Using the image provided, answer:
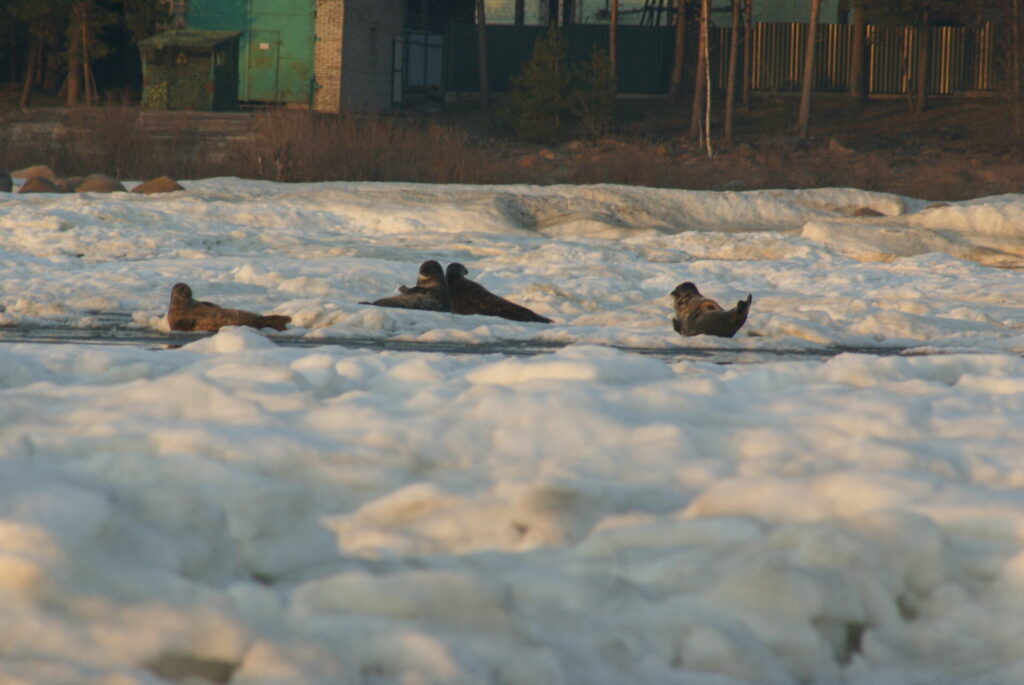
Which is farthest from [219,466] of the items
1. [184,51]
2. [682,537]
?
[184,51]

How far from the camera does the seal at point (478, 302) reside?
9008mm

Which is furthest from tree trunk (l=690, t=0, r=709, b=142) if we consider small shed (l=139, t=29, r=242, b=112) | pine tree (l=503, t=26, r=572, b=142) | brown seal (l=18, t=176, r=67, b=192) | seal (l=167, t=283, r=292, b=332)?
seal (l=167, t=283, r=292, b=332)

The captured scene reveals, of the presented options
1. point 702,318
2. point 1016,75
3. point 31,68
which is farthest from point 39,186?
point 1016,75

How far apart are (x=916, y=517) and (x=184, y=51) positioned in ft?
91.9

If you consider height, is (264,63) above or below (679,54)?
below

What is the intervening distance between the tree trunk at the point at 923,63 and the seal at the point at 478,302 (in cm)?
2580

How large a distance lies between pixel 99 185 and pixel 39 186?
2.66ft

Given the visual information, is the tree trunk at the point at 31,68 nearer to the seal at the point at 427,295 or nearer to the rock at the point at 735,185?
the rock at the point at 735,185

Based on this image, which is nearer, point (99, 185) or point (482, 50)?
point (99, 185)

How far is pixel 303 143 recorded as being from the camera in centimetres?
2016

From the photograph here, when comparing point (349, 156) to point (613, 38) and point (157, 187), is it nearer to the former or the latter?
point (157, 187)

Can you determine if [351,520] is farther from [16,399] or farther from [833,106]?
[833,106]

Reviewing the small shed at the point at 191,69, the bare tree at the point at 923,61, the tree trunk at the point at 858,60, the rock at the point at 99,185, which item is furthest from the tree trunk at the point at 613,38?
the rock at the point at 99,185

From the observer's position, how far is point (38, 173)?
1891 cm
